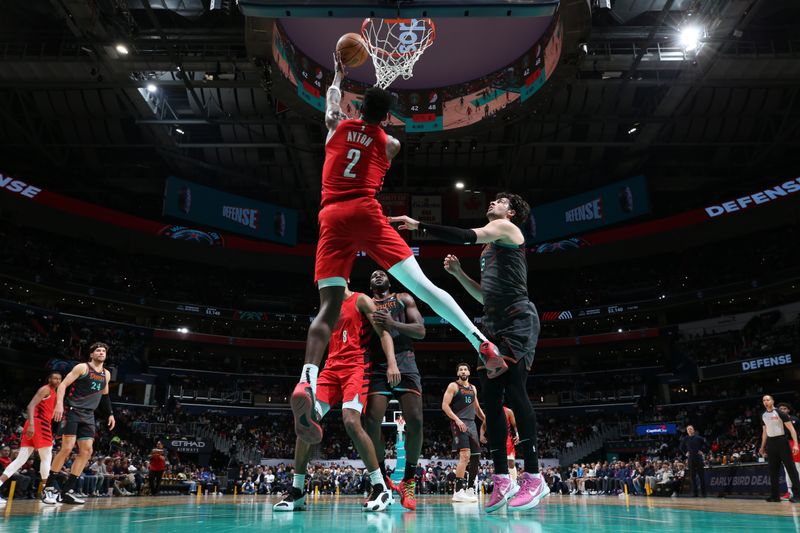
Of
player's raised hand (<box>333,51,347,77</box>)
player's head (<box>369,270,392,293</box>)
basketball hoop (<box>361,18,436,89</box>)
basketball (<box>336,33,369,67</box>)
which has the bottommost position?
player's head (<box>369,270,392,293</box>)

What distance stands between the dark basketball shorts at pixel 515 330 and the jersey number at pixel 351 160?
1537 mm

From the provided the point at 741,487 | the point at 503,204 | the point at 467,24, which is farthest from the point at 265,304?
the point at 503,204

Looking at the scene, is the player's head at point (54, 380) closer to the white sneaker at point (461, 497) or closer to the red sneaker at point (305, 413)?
the white sneaker at point (461, 497)

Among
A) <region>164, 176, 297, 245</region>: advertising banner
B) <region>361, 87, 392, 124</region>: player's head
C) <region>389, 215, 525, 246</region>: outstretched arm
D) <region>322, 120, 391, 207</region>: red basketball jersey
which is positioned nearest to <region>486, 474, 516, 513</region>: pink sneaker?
<region>389, 215, 525, 246</region>: outstretched arm

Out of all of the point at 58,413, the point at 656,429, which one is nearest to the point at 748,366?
the point at 656,429

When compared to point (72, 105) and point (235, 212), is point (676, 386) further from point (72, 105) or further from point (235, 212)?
point (72, 105)

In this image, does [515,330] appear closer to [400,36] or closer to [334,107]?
[334,107]

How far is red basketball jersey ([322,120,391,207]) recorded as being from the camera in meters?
3.84

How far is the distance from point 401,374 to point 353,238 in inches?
106

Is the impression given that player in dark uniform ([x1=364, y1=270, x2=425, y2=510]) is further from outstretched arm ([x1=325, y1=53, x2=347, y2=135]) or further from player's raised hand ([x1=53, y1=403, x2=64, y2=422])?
player's raised hand ([x1=53, y1=403, x2=64, y2=422])

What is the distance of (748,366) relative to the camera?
2752cm

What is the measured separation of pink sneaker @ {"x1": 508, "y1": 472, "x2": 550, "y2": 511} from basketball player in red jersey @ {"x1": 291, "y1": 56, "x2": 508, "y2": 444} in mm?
914

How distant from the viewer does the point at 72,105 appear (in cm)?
2447

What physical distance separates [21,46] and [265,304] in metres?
22.2
